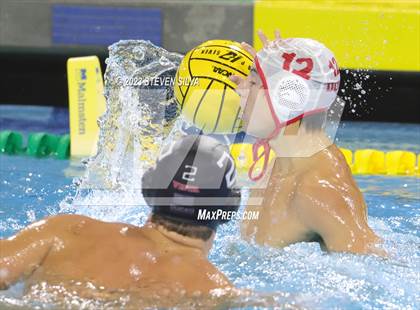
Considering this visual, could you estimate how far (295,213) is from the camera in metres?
2.82

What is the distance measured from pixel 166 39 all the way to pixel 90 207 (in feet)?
9.70

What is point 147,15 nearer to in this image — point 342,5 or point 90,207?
point 342,5

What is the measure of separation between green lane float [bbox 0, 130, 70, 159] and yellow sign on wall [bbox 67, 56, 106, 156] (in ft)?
0.30

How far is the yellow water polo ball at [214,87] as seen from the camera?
3449mm

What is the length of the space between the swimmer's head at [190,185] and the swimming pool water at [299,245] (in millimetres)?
295

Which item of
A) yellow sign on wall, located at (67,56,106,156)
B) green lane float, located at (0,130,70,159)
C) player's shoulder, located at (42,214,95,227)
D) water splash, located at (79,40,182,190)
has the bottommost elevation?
green lane float, located at (0,130,70,159)

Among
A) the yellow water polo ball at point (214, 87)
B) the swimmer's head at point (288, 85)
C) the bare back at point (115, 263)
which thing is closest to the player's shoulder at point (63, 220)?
the bare back at point (115, 263)

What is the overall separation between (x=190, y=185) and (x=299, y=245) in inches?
44.9

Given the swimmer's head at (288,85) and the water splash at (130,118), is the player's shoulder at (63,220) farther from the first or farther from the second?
the water splash at (130,118)

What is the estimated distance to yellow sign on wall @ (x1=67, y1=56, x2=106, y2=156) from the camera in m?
5.66

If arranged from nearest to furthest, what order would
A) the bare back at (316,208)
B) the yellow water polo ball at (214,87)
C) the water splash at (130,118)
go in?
the bare back at (316,208)
the yellow water polo ball at (214,87)
the water splash at (130,118)

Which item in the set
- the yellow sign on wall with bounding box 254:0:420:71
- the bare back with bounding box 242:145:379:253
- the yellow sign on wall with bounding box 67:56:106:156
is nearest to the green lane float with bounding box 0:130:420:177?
the yellow sign on wall with bounding box 67:56:106:156

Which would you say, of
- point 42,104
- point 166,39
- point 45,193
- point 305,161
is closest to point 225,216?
point 305,161

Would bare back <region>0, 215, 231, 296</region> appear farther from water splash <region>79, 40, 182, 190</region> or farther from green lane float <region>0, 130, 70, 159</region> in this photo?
green lane float <region>0, 130, 70, 159</region>
